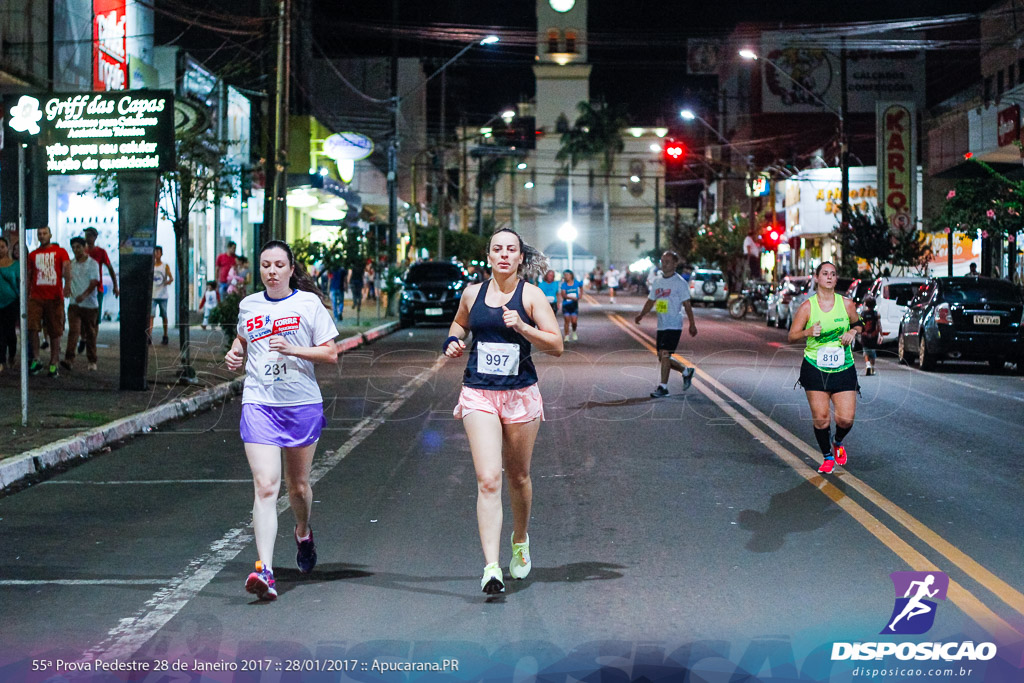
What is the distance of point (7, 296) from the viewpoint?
54.4 feet

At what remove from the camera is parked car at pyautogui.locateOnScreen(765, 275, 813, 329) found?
36375 millimetres

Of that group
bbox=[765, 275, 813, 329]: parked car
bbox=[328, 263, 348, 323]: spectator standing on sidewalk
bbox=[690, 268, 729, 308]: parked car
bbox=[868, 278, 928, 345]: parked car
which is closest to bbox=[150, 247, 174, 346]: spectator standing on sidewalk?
bbox=[328, 263, 348, 323]: spectator standing on sidewalk

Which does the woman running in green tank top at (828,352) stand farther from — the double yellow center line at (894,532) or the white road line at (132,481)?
the white road line at (132,481)

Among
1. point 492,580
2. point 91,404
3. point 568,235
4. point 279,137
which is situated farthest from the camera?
point 568,235

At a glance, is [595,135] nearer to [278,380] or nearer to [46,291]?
[46,291]

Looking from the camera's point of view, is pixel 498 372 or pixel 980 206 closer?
pixel 498 372

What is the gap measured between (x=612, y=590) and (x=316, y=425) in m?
1.74

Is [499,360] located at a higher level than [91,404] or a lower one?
higher

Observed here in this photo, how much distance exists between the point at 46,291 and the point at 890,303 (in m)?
16.6

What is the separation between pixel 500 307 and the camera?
6449mm

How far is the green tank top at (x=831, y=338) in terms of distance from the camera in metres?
10.3

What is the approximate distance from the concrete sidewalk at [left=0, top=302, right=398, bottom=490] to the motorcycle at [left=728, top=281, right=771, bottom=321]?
25564 millimetres

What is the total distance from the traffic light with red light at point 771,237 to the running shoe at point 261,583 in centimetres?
5037

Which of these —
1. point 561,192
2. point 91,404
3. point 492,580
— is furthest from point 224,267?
point 561,192
